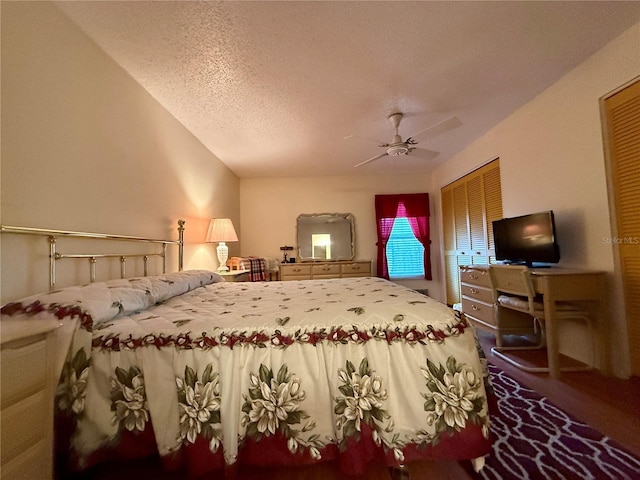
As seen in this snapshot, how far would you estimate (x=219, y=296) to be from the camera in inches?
70.6

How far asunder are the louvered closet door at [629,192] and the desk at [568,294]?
0.14 m

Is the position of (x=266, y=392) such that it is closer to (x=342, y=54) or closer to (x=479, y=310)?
(x=342, y=54)

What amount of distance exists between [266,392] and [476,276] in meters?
2.58

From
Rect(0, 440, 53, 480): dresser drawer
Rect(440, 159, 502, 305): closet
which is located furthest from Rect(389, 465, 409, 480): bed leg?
Rect(440, 159, 502, 305): closet

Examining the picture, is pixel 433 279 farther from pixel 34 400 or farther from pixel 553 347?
pixel 34 400

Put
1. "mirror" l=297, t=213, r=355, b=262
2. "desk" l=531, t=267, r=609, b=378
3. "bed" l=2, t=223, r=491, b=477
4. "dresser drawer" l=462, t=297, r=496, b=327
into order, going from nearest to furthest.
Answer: "bed" l=2, t=223, r=491, b=477 < "desk" l=531, t=267, r=609, b=378 < "dresser drawer" l=462, t=297, r=496, b=327 < "mirror" l=297, t=213, r=355, b=262

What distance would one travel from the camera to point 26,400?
0.79 metres

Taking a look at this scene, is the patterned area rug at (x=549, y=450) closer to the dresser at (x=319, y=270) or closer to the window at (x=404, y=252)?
the dresser at (x=319, y=270)

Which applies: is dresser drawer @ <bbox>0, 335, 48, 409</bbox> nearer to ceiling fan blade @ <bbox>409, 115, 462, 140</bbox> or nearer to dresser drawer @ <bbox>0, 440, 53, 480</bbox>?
dresser drawer @ <bbox>0, 440, 53, 480</bbox>

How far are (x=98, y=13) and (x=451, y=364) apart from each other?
2657mm

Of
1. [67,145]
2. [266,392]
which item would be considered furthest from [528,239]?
[67,145]

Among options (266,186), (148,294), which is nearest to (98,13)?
(148,294)

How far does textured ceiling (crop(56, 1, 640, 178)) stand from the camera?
148cm

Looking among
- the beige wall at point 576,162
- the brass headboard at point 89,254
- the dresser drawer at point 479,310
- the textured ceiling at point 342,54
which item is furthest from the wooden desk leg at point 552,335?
the brass headboard at point 89,254
